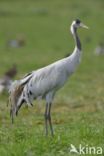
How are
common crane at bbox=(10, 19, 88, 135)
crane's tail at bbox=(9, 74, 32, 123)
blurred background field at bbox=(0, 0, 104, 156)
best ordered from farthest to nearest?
crane's tail at bbox=(9, 74, 32, 123)
common crane at bbox=(10, 19, 88, 135)
blurred background field at bbox=(0, 0, 104, 156)

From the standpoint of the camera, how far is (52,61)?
25.2 m

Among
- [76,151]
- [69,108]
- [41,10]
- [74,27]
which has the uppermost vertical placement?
[41,10]

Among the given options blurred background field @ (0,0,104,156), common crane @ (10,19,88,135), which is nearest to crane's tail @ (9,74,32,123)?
common crane @ (10,19,88,135)

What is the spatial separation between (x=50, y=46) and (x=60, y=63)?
21659 millimetres

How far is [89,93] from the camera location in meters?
17.2

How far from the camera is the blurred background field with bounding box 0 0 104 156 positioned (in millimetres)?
8859

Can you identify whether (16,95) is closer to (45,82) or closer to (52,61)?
(45,82)

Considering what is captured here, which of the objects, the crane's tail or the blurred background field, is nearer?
the blurred background field

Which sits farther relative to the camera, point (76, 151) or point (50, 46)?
point (50, 46)

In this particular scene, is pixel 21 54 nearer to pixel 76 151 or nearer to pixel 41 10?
pixel 41 10

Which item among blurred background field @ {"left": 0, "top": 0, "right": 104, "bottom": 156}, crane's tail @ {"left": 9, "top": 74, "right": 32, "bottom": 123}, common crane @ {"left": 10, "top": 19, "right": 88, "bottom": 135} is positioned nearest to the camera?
blurred background field @ {"left": 0, "top": 0, "right": 104, "bottom": 156}

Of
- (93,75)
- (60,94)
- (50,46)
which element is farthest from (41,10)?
(60,94)

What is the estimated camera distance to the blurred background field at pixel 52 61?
8.86m

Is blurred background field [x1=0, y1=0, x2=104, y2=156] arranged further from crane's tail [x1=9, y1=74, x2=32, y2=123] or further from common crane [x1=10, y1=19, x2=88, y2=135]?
common crane [x1=10, y1=19, x2=88, y2=135]
